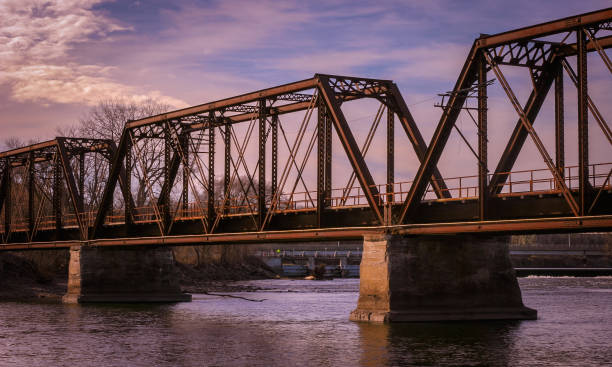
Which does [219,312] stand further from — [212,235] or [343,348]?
[343,348]

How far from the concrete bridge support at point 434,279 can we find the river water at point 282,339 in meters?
0.72

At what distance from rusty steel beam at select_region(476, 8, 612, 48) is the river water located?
413 inches

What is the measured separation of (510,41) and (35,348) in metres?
19.7

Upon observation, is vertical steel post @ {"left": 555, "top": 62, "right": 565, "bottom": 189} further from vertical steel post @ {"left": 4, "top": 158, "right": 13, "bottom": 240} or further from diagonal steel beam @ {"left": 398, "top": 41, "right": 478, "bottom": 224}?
vertical steel post @ {"left": 4, "top": 158, "right": 13, "bottom": 240}

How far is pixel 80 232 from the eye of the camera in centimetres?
5938

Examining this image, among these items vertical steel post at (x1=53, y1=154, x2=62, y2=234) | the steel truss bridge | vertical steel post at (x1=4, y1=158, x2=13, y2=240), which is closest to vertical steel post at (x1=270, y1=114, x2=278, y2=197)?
the steel truss bridge

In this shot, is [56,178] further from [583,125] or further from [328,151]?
[583,125]

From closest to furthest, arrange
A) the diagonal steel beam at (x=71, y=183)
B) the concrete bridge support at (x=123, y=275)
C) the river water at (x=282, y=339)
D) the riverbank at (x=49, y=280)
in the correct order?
the river water at (x=282, y=339)
the concrete bridge support at (x=123, y=275)
the diagonal steel beam at (x=71, y=183)
the riverbank at (x=49, y=280)

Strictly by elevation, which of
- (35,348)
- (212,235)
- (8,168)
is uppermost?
(8,168)

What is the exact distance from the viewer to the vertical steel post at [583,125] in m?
30.0

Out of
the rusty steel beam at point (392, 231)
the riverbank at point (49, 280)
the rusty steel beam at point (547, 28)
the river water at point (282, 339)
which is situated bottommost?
the river water at point (282, 339)

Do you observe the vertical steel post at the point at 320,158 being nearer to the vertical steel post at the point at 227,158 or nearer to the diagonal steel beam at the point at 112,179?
the vertical steel post at the point at 227,158

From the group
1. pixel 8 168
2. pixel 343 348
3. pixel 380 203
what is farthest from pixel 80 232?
pixel 343 348

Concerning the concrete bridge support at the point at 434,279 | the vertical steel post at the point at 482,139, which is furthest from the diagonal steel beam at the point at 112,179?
the vertical steel post at the point at 482,139
